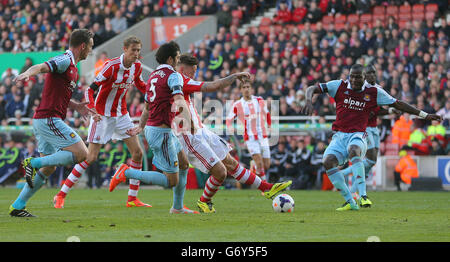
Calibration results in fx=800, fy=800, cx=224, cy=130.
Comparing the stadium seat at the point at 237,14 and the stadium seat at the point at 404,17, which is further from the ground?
the stadium seat at the point at 237,14

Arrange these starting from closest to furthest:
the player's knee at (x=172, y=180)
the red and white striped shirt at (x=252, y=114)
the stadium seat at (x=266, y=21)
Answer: the player's knee at (x=172, y=180) → the red and white striped shirt at (x=252, y=114) → the stadium seat at (x=266, y=21)

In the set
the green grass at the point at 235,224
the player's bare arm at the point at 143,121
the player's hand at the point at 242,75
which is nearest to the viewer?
the green grass at the point at 235,224

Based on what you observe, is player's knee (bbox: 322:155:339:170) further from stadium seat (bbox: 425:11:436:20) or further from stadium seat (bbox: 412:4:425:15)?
stadium seat (bbox: 412:4:425:15)

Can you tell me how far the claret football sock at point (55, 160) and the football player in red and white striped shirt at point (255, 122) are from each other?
8.68m

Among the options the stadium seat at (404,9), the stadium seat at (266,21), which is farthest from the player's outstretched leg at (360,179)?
the stadium seat at (266,21)

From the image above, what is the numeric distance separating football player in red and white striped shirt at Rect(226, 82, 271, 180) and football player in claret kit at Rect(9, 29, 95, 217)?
8386 mm

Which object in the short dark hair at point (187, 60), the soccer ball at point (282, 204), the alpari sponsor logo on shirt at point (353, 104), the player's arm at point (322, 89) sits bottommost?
the soccer ball at point (282, 204)

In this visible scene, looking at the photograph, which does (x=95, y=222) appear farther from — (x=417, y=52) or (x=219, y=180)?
(x=417, y=52)

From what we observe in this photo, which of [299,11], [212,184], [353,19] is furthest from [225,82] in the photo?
[299,11]

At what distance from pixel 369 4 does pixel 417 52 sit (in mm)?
3985

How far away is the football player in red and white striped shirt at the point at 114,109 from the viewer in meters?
12.9

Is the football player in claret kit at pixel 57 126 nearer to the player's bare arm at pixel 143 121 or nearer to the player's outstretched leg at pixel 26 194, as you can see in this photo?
the player's outstretched leg at pixel 26 194

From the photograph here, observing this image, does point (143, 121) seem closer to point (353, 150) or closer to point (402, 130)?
point (353, 150)

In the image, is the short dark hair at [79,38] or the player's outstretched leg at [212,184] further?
the player's outstretched leg at [212,184]
